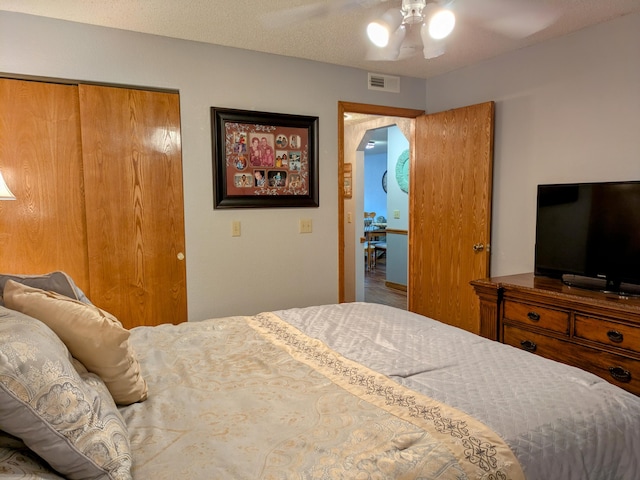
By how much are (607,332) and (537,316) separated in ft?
1.29

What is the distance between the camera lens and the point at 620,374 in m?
2.30

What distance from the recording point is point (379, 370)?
1513mm

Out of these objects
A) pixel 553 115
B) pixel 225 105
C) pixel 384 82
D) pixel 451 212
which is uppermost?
pixel 384 82

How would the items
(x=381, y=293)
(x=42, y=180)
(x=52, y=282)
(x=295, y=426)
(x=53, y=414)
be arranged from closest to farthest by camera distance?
(x=53, y=414)
(x=295, y=426)
(x=52, y=282)
(x=42, y=180)
(x=381, y=293)

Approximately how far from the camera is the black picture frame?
318cm

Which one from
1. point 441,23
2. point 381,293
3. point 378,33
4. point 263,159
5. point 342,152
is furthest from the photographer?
point 381,293

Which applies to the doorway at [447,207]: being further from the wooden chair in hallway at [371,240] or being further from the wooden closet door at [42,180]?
the wooden chair in hallway at [371,240]

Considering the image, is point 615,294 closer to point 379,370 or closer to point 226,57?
point 379,370

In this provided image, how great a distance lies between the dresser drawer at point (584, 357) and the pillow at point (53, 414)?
243cm

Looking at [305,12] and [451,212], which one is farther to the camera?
[451,212]

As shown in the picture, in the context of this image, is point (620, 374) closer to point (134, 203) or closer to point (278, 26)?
point (278, 26)

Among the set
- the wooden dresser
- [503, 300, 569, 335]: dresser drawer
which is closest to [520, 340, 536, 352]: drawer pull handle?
the wooden dresser

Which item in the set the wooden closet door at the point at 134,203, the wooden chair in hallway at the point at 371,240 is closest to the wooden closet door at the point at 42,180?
the wooden closet door at the point at 134,203

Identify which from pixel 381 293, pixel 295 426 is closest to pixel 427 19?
pixel 295 426
